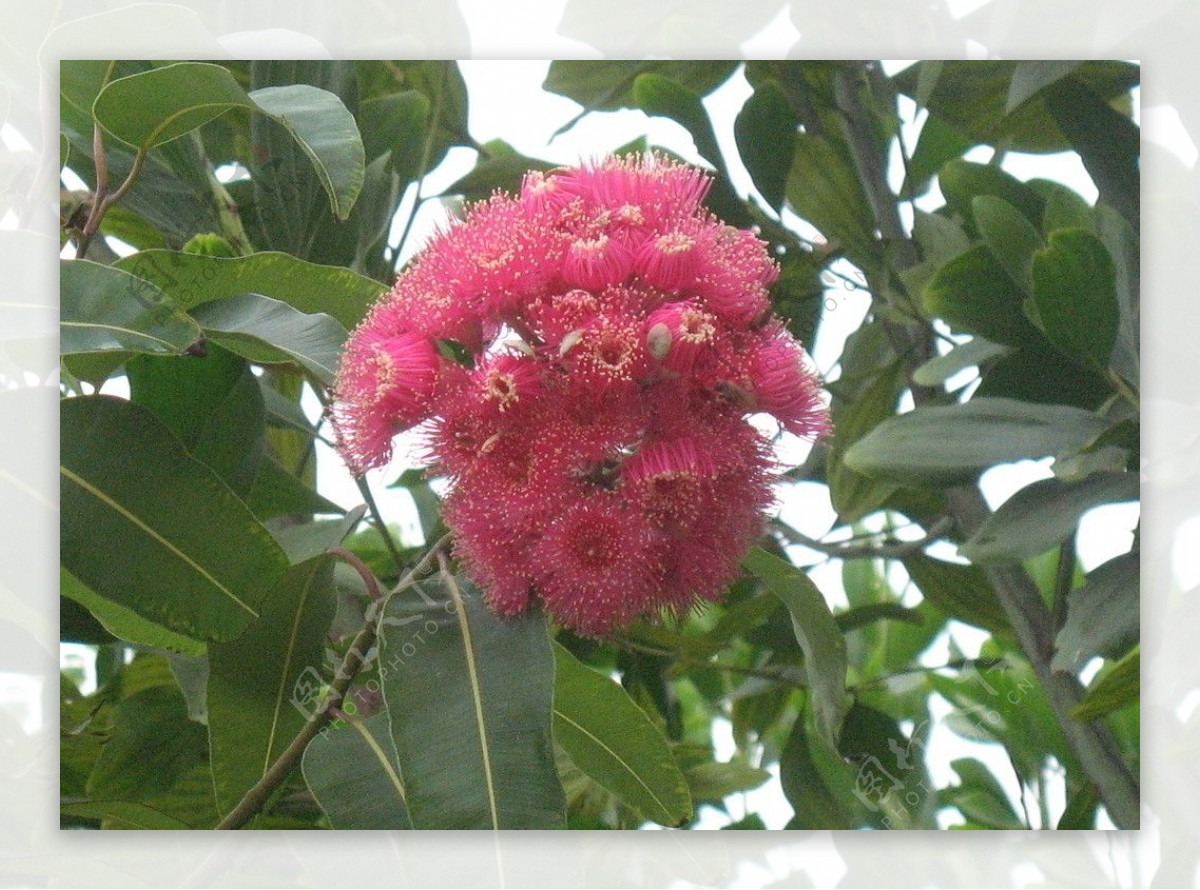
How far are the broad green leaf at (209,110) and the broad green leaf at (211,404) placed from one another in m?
0.22

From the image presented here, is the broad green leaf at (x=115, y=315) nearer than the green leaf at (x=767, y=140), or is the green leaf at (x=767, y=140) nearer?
the broad green leaf at (x=115, y=315)

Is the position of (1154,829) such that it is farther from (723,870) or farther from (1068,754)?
(723,870)

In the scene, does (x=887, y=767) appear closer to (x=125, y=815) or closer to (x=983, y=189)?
(x=983, y=189)

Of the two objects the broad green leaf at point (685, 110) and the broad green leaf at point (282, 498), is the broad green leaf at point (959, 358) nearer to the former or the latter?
the broad green leaf at point (685, 110)

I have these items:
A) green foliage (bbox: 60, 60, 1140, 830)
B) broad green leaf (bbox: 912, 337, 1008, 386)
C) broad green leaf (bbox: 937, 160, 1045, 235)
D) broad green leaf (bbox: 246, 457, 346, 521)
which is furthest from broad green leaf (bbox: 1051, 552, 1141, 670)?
broad green leaf (bbox: 246, 457, 346, 521)

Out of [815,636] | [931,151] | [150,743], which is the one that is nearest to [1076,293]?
[931,151]

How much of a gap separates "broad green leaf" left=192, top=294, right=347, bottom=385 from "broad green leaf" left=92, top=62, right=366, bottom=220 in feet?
0.35

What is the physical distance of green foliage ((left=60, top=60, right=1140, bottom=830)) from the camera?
1288 millimetres

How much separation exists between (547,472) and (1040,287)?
57 centimetres

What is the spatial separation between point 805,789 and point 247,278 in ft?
2.46

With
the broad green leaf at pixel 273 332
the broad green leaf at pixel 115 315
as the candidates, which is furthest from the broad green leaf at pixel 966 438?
the broad green leaf at pixel 115 315

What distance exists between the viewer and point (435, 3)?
145 centimetres

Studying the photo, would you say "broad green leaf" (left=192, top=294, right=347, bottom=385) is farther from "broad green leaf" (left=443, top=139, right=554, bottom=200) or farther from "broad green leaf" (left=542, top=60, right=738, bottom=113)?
"broad green leaf" (left=542, top=60, right=738, bottom=113)

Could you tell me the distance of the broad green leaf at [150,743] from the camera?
4.50ft
